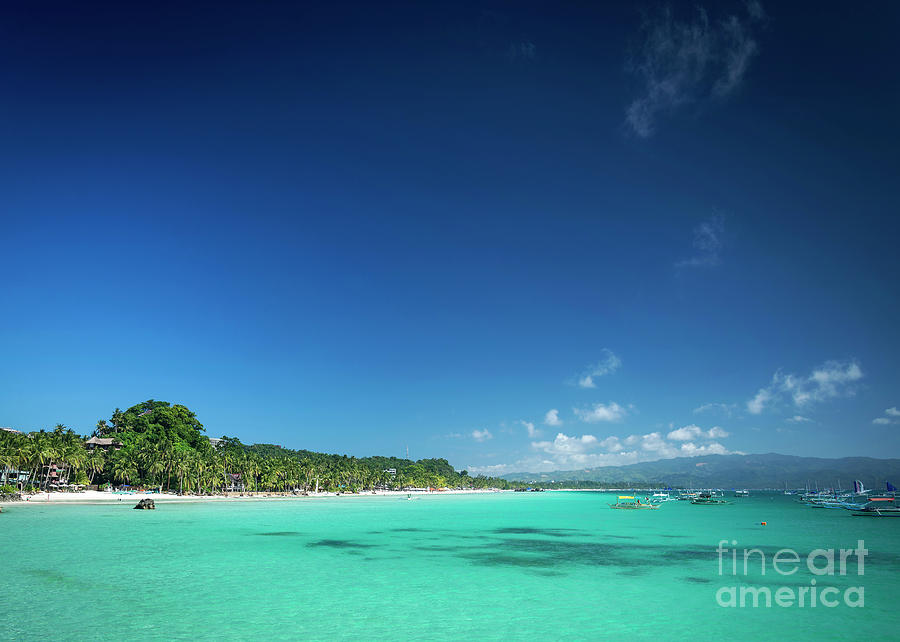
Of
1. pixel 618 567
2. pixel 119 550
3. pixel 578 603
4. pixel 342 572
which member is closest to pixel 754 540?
pixel 618 567

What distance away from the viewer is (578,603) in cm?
1939

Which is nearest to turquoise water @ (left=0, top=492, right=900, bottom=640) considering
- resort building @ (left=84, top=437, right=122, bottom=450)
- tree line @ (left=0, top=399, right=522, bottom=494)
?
tree line @ (left=0, top=399, right=522, bottom=494)

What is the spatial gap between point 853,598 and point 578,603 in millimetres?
11193

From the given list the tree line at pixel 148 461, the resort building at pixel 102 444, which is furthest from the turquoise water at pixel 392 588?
the resort building at pixel 102 444

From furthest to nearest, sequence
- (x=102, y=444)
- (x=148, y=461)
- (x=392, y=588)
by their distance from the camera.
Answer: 1. (x=102, y=444)
2. (x=148, y=461)
3. (x=392, y=588)

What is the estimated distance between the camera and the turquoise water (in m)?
15.7

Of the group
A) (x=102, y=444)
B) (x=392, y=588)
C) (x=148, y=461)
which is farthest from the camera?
(x=102, y=444)

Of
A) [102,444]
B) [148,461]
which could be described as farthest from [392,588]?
[102,444]

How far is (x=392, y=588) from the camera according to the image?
2170 centimetres

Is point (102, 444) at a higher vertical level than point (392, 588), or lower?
higher

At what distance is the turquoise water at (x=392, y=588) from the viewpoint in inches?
619

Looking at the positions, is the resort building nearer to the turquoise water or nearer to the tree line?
the tree line

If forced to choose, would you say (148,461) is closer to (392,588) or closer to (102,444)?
(102,444)

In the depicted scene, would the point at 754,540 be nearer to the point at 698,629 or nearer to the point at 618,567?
the point at 618,567
